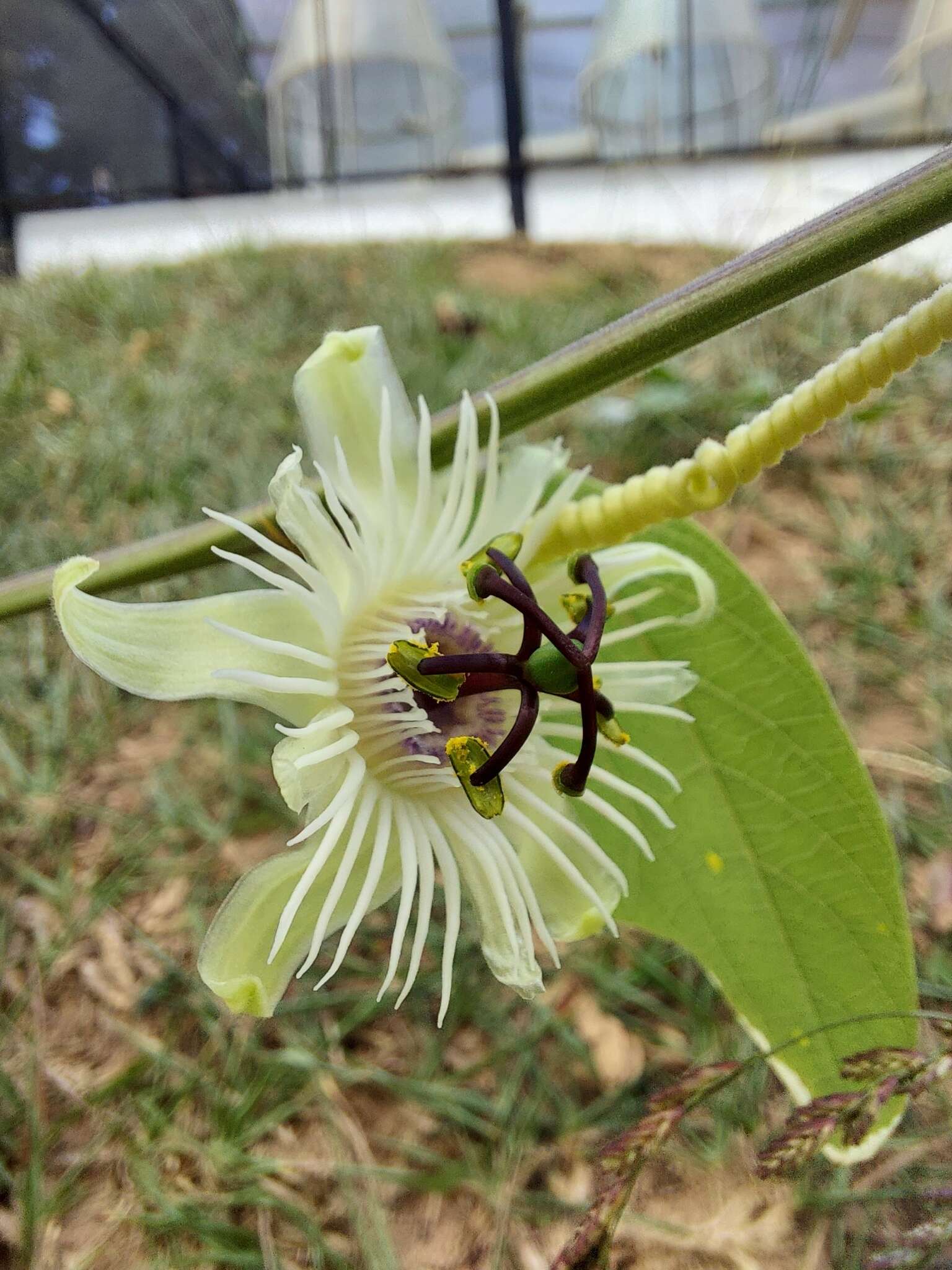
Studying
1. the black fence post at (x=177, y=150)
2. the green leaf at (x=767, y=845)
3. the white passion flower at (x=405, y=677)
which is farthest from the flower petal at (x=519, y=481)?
the black fence post at (x=177, y=150)

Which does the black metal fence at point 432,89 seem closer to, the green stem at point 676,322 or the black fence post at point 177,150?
the black fence post at point 177,150

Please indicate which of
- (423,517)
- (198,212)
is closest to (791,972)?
(423,517)

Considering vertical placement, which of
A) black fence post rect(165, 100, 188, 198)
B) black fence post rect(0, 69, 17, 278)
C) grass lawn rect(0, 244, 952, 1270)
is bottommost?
grass lawn rect(0, 244, 952, 1270)

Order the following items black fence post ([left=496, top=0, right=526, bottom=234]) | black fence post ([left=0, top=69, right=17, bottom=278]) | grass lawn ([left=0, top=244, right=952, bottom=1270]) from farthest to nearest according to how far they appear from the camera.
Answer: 1. black fence post ([left=496, top=0, right=526, bottom=234])
2. black fence post ([left=0, top=69, right=17, bottom=278])
3. grass lawn ([left=0, top=244, right=952, bottom=1270])

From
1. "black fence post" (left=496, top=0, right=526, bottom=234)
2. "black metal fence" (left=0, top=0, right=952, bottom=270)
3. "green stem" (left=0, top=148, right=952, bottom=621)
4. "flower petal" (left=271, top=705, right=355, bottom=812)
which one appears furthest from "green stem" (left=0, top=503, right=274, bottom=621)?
"black fence post" (left=496, top=0, right=526, bottom=234)

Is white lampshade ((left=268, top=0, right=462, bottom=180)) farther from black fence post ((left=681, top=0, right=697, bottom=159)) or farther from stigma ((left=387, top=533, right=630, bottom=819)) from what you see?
stigma ((left=387, top=533, right=630, bottom=819))

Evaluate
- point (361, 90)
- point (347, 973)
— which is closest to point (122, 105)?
point (361, 90)
